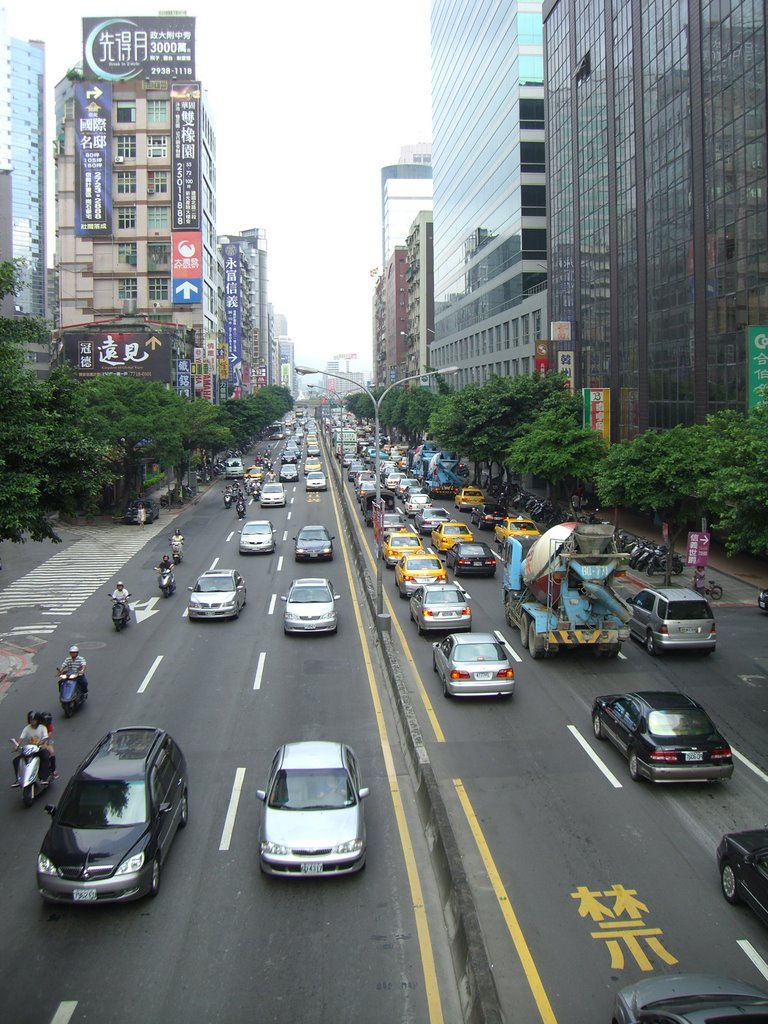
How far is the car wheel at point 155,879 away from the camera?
11039mm

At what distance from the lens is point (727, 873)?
11.1 meters

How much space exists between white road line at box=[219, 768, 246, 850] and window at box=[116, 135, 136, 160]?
84775 millimetres

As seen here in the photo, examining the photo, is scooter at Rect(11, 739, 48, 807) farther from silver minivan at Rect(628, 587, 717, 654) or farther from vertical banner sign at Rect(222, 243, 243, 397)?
vertical banner sign at Rect(222, 243, 243, 397)

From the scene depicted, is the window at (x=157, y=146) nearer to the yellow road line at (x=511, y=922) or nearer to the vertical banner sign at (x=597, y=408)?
the vertical banner sign at (x=597, y=408)

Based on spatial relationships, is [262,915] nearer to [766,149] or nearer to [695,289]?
[766,149]

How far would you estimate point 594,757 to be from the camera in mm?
16078

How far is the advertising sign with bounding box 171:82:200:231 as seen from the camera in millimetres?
84625

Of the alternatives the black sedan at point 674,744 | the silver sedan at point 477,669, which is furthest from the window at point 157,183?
the black sedan at point 674,744

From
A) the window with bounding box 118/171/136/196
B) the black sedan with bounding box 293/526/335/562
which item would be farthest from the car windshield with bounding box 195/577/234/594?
the window with bounding box 118/171/136/196

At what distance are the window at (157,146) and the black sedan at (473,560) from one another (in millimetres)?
68267

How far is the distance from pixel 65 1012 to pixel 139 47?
96.2m

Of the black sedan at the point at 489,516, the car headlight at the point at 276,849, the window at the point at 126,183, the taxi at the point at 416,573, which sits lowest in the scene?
the car headlight at the point at 276,849

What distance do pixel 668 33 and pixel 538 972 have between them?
4508cm

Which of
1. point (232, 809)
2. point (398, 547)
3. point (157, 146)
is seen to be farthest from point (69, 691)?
point (157, 146)
